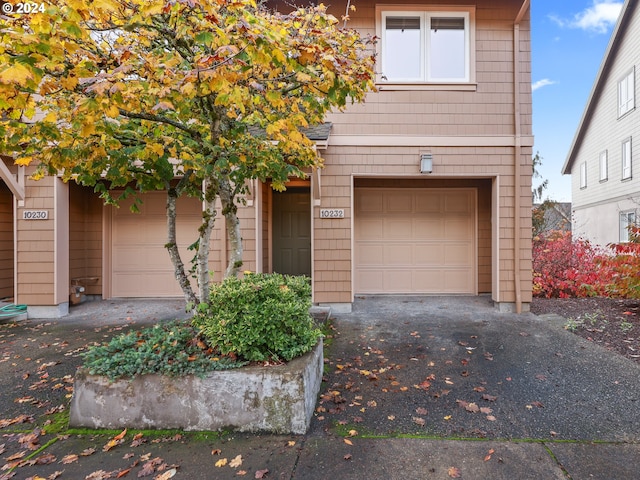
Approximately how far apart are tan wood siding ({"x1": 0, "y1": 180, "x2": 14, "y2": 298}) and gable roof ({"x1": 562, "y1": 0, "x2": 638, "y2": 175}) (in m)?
17.9

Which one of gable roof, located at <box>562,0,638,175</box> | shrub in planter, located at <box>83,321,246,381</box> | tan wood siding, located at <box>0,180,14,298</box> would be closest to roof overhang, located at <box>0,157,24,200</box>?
tan wood siding, located at <box>0,180,14,298</box>

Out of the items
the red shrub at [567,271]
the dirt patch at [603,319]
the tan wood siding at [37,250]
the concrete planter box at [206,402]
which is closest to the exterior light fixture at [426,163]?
the dirt patch at [603,319]

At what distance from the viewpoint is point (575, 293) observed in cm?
727

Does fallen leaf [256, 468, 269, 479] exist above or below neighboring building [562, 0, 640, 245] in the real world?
below

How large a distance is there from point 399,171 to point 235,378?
4.72 m

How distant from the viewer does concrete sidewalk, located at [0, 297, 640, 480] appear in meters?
2.27

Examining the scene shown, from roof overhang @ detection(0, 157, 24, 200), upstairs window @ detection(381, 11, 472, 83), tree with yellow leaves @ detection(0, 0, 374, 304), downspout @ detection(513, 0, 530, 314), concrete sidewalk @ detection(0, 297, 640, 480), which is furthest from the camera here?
upstairs window @ detection(381, 11, 472, 83)

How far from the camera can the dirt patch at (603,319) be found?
4403 mm

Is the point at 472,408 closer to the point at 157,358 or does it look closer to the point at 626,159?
the point at 157,358

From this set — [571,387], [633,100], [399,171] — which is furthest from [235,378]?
[633,100]

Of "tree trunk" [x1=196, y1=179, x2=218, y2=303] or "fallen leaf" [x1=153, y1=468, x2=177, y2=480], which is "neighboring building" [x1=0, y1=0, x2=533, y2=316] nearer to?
"tree trunk" [x1=196, y1=179, x2=218, y2=303]

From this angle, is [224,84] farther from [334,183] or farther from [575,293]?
[575,293]

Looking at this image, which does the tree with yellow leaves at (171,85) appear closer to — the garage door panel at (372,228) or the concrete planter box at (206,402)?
the concrete planter box at (206,402)

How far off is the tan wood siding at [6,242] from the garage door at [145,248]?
81.8 inches
